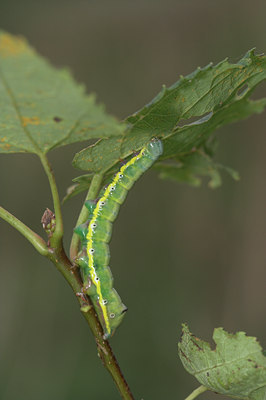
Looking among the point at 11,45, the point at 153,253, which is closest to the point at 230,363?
the point at 11,45

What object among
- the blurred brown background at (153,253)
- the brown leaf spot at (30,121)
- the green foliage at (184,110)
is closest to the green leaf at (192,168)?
the green foliage at (184,110)

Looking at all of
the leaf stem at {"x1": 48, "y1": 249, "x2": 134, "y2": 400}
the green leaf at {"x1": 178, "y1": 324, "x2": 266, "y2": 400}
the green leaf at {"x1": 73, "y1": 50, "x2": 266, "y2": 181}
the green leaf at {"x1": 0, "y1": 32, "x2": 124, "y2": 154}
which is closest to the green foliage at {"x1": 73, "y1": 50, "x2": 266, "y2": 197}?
the green leaf at {"x1": 73, "y1": 50, "x2": 266, "y2": 181}

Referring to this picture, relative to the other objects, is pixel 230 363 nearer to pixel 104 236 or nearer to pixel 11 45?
pixel 104 236

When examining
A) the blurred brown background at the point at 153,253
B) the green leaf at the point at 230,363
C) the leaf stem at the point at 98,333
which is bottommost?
the green leaf at the point at 230,363

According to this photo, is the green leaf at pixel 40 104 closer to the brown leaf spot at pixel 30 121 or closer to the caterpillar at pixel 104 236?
the brown leaf spot at pixel 30 121

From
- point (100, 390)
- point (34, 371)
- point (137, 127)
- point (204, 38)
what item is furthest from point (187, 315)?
point (137, 127)

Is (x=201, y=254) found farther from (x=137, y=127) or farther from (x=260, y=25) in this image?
(x=137, y=127)
